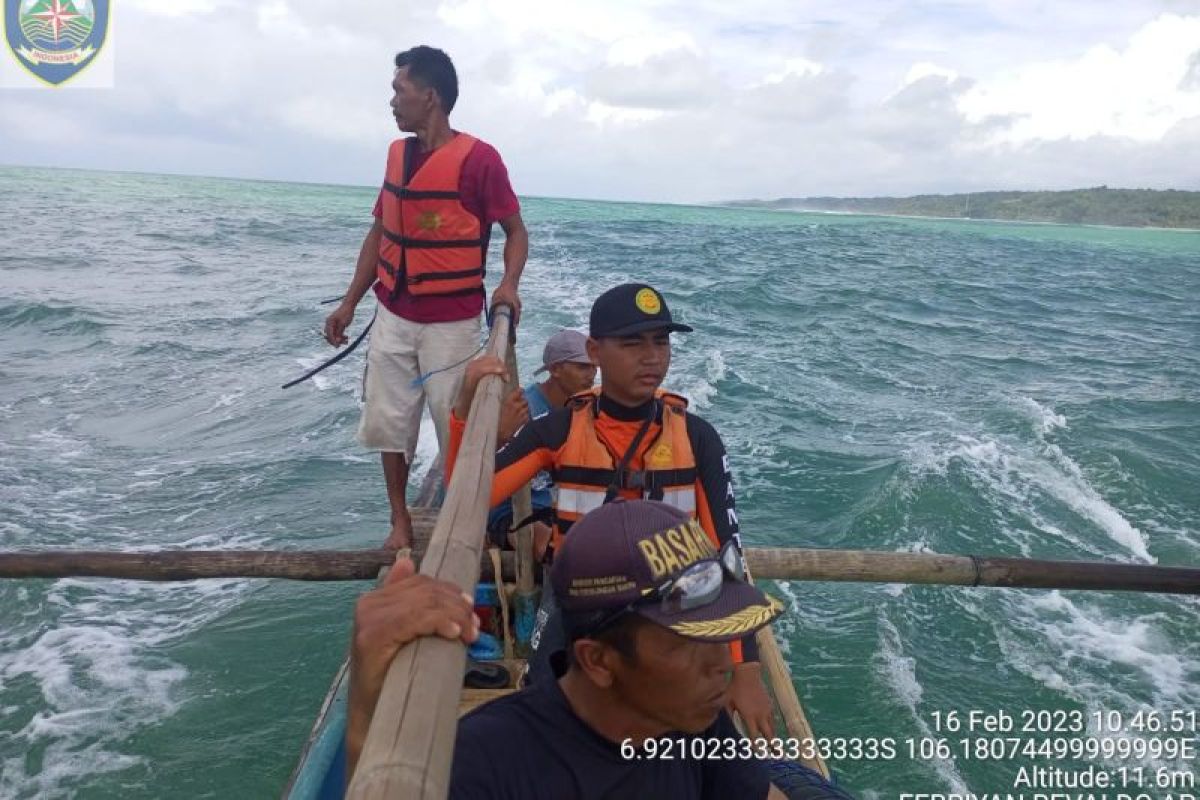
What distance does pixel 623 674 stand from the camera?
159 centimetres

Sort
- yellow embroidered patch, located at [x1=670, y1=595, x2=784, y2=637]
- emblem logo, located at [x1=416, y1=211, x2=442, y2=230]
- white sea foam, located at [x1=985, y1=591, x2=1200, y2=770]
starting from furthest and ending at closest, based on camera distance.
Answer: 1. white sea foam, located at [x1=985, y1=591, x2=1200, y2=770]
2. emblem logo, located at [x1=416, y1=211, x2=442, y2=230]
3. yellow embroidered patch, located at [x1=670, y1=595, x2=784, y2=637]

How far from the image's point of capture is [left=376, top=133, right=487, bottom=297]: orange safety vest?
3.82 m

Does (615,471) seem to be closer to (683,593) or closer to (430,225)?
(683,593)

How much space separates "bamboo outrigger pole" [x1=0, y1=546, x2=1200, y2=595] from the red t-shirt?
3.68 ft

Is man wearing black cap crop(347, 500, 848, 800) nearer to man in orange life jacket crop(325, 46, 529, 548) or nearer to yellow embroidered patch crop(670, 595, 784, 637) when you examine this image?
yellow embroidered patch crop(670, 595, 784, 637)

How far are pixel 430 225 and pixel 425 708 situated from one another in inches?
126

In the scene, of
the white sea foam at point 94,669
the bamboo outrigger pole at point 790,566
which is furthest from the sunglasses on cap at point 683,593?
the white sea foam at point 94,669

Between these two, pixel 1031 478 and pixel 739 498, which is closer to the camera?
pixel 739 498

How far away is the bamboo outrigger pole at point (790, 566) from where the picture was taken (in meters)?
4.10

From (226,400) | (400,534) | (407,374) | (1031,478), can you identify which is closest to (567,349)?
(407,374)

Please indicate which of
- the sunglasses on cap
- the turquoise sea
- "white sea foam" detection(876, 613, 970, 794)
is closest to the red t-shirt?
the turquoise sea

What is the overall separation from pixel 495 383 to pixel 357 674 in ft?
4.87

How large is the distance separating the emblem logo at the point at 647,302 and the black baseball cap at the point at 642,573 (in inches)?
56.2

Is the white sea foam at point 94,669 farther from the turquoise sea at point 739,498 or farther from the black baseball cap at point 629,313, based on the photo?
the black baseball cap at point 629,313
